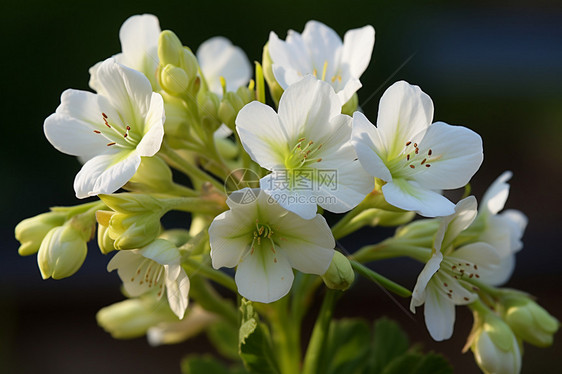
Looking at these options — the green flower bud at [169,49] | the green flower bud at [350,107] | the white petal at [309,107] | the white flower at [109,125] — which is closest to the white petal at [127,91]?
the white flower at [109,125]

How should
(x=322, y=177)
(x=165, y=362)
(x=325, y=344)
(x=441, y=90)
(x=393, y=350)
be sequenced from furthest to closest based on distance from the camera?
1. (x=441, y=90)
2. (x=165, y=362)
3. (x=393, y=350)
4. (x=325, y=344)
5. (x=322, y=177)

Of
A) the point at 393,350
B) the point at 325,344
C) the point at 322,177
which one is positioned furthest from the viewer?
the point at 393,350

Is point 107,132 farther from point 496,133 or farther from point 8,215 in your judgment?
point 496,133

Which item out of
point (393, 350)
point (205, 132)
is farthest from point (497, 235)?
point (205, 132)

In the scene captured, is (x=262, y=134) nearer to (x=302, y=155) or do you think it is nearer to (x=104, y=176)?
(x=302, y=155)

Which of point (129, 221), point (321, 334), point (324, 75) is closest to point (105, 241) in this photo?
point (129, 221)

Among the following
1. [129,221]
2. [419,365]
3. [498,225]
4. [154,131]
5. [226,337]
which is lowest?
[226,337]

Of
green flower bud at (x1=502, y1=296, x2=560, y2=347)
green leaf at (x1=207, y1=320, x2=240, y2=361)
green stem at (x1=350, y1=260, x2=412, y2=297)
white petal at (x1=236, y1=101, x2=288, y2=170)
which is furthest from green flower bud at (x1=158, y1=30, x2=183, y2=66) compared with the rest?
green flower bud at (x1=502, y1=296, x2=560, y2=347)
